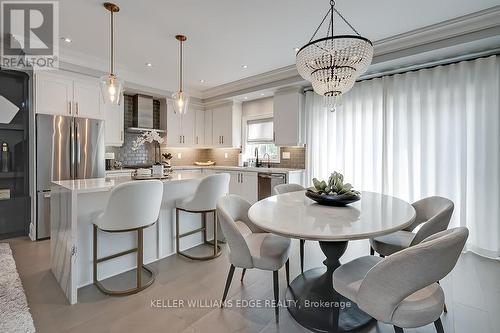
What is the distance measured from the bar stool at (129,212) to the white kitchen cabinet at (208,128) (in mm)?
3723

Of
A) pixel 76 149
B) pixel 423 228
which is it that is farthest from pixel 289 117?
pixel 76 149

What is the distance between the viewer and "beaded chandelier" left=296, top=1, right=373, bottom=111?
1.86 metres

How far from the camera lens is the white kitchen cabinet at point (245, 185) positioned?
4.70 m

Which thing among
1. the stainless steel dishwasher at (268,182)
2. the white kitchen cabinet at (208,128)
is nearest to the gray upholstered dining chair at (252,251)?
the stainless steel dishwasher at (268,182)

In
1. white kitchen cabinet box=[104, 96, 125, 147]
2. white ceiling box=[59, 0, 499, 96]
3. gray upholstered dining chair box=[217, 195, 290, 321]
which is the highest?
white ceiling box=[59, 0, 499, 96]

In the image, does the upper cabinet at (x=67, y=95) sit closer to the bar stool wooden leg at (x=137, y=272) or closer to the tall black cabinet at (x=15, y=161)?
the tall black cabinet at (x=15, y=161)

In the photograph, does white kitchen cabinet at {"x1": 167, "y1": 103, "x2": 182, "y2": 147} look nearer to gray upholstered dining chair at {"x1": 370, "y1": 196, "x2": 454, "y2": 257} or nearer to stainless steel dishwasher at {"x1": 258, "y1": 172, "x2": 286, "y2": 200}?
stainless steel dishwasher at {"x1": 258, "y1": 172, "x2": 286, "y2": 200}

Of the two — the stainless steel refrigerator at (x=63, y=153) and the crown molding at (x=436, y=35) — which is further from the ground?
the crown molding at (x=436, y=35)

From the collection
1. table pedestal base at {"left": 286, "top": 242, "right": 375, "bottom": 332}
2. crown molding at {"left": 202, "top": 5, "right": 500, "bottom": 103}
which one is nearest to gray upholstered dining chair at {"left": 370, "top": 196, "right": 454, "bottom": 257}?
table pedestal base at {"left": 286, "top": 242, "right": 375, "bottom": 332}

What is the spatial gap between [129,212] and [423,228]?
2.28 meters

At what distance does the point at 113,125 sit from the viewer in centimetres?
433

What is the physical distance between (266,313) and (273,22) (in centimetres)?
286

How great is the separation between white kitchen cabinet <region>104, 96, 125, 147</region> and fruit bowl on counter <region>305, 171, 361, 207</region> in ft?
12.1

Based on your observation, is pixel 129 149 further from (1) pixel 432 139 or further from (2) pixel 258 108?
(1) pixel 432 139
